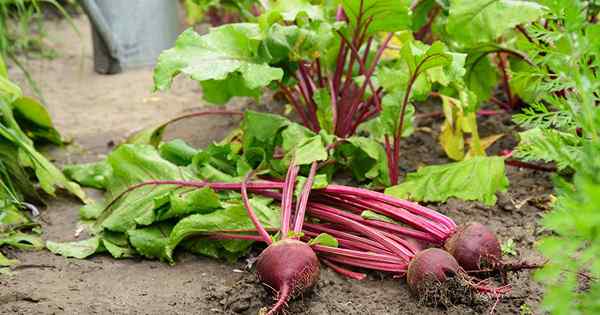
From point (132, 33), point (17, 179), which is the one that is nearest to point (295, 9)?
point (17, 179)

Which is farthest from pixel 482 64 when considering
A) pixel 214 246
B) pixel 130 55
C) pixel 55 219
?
pixel 130 55

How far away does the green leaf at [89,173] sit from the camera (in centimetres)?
233

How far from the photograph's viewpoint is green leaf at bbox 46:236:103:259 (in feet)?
6.22

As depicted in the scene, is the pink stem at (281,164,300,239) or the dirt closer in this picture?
the dirt

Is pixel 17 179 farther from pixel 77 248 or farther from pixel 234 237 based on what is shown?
pixel 234 237

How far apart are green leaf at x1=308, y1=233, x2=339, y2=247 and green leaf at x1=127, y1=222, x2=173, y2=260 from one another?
15.8 inches

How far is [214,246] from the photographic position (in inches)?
74.0

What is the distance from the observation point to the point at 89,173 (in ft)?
7.73

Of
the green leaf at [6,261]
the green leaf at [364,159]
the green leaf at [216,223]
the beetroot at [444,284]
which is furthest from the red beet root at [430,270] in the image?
the green leaf at [6,261]

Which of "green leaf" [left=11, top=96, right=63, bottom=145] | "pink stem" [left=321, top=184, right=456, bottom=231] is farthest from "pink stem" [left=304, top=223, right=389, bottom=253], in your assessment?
"green leaf" [left=11, top=96, right=63, bottom=145]

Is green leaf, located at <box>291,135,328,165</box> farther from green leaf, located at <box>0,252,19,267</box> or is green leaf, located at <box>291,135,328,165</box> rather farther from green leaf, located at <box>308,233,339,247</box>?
green leaf, located at <box>0,252,19,267</box>

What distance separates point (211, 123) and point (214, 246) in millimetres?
1117

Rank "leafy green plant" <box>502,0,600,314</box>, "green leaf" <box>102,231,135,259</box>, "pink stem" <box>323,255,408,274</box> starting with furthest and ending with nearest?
1. "green leaf" <box>102,231,135,259</box>
2. "pink stem" <box>323,255,408,274</box>
3. "leafy green plant" <box>502,0,600,314</box>

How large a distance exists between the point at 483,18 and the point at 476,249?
781 millimetres
